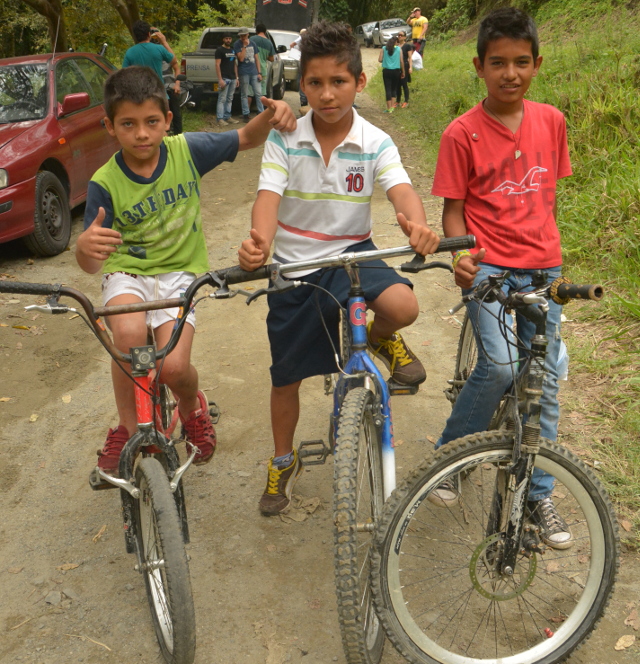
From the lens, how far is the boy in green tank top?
3.20 m

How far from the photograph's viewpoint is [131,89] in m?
3.20

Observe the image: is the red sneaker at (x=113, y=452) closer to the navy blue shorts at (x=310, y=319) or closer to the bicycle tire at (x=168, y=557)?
the bicycle tire at (x=168, y=557)

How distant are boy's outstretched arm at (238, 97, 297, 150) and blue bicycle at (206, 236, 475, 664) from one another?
2.54 ft

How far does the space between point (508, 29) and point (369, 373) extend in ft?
5.02

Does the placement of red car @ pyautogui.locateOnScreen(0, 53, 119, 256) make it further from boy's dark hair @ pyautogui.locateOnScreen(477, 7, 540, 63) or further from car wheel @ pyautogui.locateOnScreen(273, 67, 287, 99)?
car wheel @ pyautogui.locateOnScreen(273, 67, 287, 99)

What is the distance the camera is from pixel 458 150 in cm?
309

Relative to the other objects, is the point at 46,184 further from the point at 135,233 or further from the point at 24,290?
the point at 24,290

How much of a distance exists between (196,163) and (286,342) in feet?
3.17

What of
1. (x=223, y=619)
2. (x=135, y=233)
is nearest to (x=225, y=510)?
(x=223, y=619)

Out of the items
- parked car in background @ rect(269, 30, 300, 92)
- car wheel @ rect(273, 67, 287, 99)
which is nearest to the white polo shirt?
car wheel @ rect(273, 67, 287, 99)

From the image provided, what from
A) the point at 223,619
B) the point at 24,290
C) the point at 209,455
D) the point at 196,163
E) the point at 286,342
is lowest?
the point at 223,619

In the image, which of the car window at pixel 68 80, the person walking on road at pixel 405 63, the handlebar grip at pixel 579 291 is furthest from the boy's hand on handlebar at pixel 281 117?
the person walking on road at pixel 405 63

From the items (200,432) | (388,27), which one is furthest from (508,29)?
(388,27)

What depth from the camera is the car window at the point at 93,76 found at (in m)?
8.90
